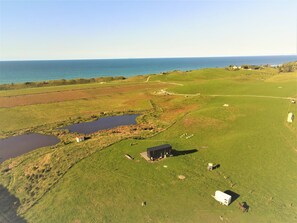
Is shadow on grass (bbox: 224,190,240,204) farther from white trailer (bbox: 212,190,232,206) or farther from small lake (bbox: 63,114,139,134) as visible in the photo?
small lake (bbox: 63,114,139,134)

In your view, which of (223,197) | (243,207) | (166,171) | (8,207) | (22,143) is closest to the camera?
(243,207)

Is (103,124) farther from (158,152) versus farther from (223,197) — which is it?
(223,197)

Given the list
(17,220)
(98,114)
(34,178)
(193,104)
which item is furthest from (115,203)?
(193,104)

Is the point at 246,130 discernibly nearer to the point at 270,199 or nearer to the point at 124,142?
the point at 270,199

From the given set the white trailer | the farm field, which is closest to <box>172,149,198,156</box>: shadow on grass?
the farm field

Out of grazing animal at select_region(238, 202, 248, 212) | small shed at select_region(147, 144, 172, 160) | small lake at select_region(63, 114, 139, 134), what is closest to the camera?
→ grazing animal at select_region(238, 202, 248, 212)

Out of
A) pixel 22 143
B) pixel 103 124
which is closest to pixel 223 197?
pixel 103 124
